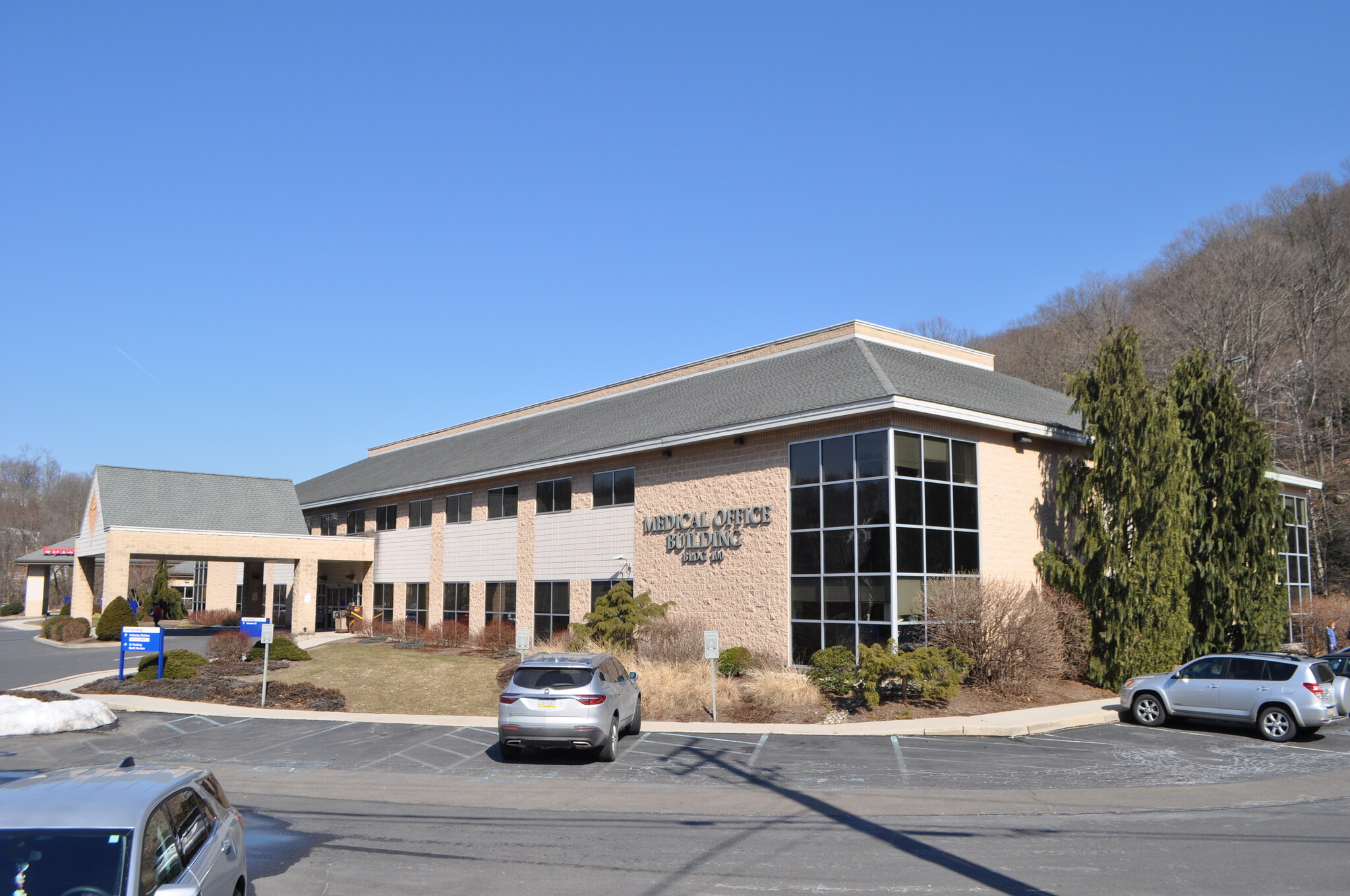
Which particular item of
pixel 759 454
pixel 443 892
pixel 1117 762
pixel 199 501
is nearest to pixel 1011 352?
pixel 759 454

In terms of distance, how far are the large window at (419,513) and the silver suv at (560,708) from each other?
27208 mm

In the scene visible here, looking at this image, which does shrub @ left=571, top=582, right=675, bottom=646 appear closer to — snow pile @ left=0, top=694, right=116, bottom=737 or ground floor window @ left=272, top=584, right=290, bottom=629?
snow pile @ left=0, top=694, right=116, bottom=737

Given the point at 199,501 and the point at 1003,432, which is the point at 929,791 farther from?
the point at 199,501

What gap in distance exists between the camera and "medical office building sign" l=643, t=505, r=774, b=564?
26719mm

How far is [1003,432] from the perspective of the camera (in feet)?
87.1

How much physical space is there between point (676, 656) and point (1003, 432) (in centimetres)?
1048

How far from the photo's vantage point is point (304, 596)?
4172cm

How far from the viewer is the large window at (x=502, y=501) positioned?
36312 mm

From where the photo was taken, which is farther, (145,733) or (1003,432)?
(1003,432)

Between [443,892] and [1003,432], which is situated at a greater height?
[1003,432]

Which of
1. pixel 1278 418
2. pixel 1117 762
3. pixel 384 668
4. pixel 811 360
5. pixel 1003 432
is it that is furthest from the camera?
pixel 1278 418

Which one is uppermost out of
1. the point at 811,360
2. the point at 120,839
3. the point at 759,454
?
the point at 811,360

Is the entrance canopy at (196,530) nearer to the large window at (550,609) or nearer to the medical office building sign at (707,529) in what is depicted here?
the large window at (550,609)

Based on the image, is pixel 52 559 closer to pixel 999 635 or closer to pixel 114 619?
pixel 114 619
